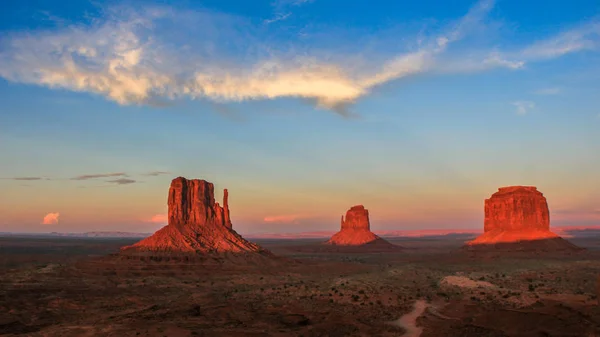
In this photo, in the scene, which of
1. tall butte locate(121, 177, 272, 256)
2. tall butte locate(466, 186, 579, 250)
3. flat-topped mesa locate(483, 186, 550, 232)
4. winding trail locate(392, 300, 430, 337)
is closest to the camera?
winding trail locate(392, 300, 430, 337)

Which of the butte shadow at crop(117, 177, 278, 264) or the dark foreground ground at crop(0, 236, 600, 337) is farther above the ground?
the butte shadow at crop(117, 177, 278, 264)

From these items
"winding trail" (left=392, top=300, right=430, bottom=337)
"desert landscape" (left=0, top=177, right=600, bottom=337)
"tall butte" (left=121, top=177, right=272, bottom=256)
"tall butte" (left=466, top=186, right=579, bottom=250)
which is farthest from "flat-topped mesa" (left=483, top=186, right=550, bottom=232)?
"winding trail" (left=392, top=300, right=430, bottom=337)

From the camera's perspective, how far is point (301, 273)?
3467 inches

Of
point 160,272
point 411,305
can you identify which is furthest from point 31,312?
point 411,305

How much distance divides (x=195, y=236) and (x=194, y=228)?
124 inches

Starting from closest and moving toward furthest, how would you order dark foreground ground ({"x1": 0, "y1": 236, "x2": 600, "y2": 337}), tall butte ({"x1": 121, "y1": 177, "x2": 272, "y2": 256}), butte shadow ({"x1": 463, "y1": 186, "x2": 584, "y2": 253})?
dark foreground ground ({"x1": 0, "y1": 236, "x2": 600, "y2": 337}) → tall butte ({"x1": 121, "y1": 177, "x2": 272, "y2": 256}) → butte shadow ({"x1": 463, "y1": 186, "x2": 584, "y2": 253})

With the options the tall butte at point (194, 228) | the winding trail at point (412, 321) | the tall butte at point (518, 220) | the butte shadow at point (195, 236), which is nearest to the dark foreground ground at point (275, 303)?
the winding trail at point (412, 321)

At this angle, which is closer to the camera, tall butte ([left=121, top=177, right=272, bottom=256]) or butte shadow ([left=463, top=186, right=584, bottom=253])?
tall butte ([left=121, top=177, right=272, bottom=256])

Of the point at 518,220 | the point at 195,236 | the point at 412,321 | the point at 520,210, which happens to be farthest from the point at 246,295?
the point at 520,210

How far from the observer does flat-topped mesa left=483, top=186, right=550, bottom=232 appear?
131 meters

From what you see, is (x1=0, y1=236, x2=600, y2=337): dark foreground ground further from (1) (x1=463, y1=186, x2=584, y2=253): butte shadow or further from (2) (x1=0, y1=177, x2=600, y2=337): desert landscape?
(1) (x1=463, y1=186, x2=584, y2=253): butte shadow

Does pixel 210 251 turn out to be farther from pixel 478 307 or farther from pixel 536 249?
pixel 536 249

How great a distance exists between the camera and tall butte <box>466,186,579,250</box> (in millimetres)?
124625

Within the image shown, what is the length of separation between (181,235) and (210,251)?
798 cm
